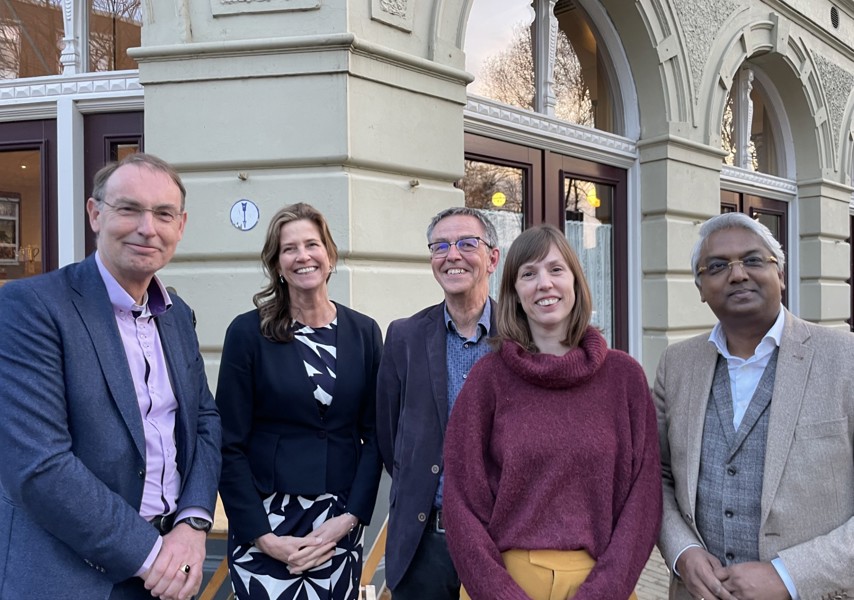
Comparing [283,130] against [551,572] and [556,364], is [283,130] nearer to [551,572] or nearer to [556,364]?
[556,364]

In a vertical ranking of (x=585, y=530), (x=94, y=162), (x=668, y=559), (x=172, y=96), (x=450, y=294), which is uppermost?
(x=172, y=96)

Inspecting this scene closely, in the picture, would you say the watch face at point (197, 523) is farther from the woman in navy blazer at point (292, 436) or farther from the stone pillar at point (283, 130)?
the stone pillar at point (283, 130)

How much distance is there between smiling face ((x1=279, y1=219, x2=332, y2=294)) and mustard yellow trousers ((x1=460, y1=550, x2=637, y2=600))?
1271 mm

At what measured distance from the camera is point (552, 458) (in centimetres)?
183

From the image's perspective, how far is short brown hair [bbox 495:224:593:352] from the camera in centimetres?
200

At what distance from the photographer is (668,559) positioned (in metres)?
2.00

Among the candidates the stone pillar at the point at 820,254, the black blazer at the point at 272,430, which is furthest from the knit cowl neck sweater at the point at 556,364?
the stone pillar at the point at 820,254

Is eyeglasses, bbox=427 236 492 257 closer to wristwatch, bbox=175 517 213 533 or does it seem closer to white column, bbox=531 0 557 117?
wristwatch, bbox=175 517 213 533

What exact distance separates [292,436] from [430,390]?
1.94 ft

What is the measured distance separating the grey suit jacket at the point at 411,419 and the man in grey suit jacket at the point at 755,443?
2.64ft

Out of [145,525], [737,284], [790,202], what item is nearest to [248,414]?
[145,525]

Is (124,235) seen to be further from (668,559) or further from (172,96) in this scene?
(172,96)

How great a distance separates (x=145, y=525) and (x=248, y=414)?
25.6 inches

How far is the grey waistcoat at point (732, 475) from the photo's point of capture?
187cm
